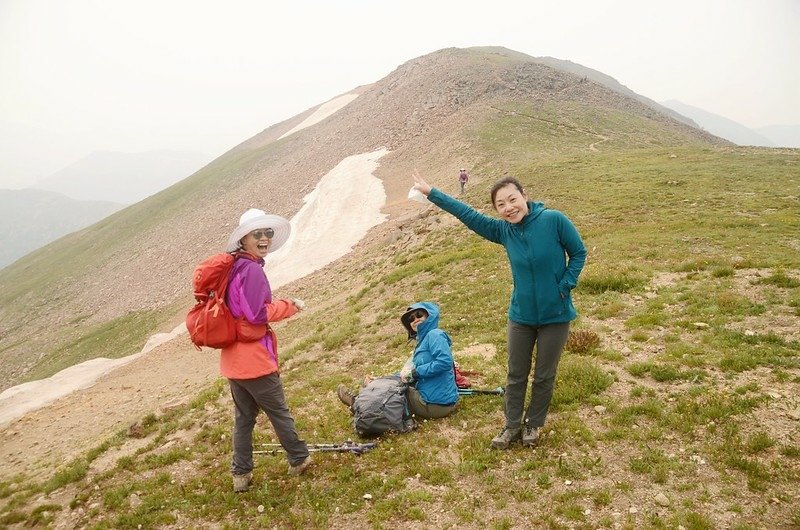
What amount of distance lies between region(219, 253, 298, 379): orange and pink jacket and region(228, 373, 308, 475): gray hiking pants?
0.24 metres

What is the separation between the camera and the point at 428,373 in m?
8.04

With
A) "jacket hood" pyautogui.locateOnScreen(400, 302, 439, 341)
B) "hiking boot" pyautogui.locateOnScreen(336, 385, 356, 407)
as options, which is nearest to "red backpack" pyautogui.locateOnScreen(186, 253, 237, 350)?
"jacket hood" pyautogui.locateOnScreen(400, 302, 439, 341)

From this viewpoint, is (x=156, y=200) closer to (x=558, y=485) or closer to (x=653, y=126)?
(x=653, y=126)

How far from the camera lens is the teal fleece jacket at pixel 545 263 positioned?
6242mm

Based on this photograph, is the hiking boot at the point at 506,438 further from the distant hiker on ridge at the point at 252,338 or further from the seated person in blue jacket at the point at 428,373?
the distant hiker on ridge at the point at 252,338

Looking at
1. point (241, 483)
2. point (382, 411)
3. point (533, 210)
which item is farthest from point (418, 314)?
point (241, 483)

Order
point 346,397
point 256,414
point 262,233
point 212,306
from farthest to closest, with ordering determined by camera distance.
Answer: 1. point 346,397
2. point 256,414
3. point 262,233
4. point 212,306

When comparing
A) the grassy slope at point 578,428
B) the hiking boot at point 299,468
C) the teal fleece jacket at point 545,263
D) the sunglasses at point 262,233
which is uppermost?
the sunglasses at point 262,233

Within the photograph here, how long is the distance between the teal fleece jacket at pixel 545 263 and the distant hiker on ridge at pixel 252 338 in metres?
3.19

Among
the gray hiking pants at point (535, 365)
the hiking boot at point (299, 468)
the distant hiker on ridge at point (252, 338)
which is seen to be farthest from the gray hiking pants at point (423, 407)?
the distant hiker on ridge at point (252, 338)

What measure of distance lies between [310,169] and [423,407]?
5911cm

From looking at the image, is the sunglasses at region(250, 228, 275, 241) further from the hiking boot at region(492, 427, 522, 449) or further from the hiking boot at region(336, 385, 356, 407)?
the hiking boot at region(492, 427, 522, 449)

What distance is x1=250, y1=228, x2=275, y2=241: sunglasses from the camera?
21.4 feet

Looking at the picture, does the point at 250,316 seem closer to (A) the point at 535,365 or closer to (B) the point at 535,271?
(B) the point at 535,271
